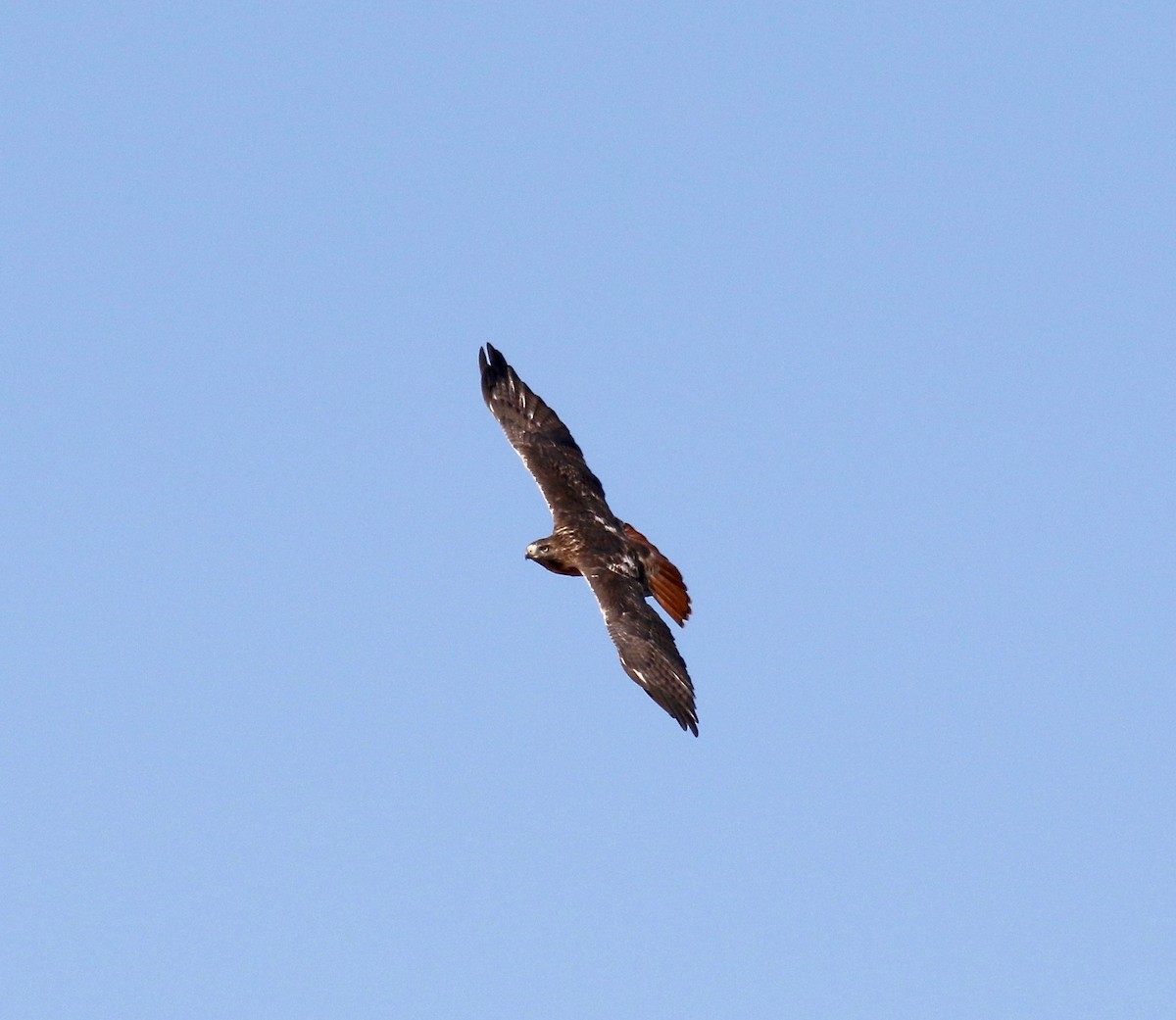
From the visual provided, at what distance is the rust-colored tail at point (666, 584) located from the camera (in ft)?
96.5

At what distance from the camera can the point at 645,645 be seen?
2766 centimetres

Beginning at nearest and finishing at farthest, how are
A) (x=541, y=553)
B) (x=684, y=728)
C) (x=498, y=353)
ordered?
(x=684, y=728)
(x=541, y=553)
(x=498, y=353)

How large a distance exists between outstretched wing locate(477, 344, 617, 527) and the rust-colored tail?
105 cm

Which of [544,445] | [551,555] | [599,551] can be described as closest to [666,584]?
[599,551]

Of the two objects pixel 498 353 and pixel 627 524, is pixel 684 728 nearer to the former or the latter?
pixel 627 524

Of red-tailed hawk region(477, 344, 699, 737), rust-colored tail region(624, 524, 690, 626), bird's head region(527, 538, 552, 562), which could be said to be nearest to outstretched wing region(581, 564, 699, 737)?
red-tailed hawk region(477, 344, 699, 737)

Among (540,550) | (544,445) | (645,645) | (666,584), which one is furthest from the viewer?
(544,445)

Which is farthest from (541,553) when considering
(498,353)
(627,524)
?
(498,353)

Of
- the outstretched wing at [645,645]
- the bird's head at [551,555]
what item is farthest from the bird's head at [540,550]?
the outstretched wing at [645,645]

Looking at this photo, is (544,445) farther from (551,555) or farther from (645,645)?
(645,645)

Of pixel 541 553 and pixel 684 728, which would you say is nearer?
pixel 684 728

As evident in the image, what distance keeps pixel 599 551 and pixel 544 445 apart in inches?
113

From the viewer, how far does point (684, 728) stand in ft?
87.2

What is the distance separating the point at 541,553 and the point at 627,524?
1.35m
